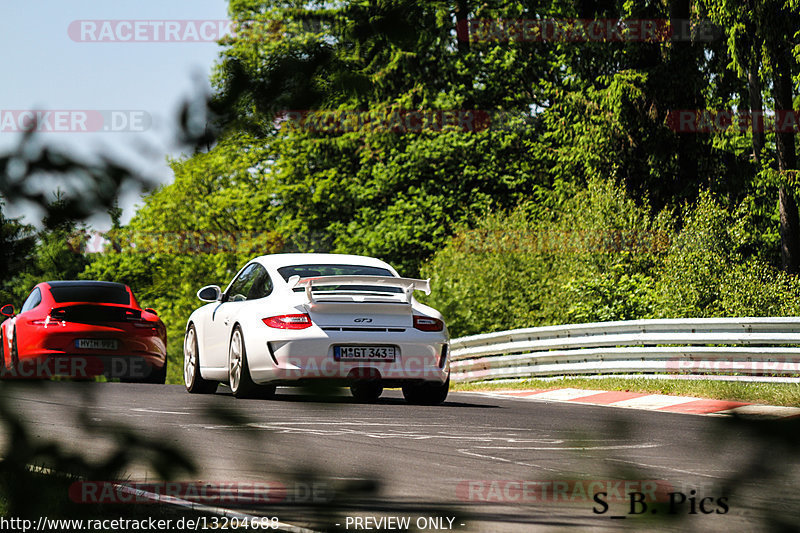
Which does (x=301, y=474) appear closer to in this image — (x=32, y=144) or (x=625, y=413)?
(x=625, y=413)

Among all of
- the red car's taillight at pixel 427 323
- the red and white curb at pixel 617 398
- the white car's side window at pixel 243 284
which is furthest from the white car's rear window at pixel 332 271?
the red and white curb at pixel 617 398

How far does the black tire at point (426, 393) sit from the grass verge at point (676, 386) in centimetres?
297

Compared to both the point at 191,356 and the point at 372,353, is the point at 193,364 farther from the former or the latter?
the point at 372,353

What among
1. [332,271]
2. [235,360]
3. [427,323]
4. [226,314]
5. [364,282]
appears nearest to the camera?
[364,282]

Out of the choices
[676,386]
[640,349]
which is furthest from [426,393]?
[640,349]

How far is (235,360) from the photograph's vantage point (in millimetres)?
11617

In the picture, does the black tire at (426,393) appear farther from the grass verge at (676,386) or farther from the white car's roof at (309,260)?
the grass verge at (676,386)

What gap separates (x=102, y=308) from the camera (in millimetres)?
2723

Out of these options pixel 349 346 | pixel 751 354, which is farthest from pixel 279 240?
pixel 349 346

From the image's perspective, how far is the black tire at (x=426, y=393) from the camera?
12.1 m

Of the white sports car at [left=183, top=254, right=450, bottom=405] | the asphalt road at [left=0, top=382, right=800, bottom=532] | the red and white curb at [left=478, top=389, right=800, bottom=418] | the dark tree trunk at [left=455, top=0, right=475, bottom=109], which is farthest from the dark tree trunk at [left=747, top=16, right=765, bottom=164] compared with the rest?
the asphalt road at [left=0, top=382, right=800, bottom=532]

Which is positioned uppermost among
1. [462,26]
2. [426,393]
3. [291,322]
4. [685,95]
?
[685,95]

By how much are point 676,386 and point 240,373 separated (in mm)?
5955

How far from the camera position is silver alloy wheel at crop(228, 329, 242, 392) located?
1132 cm
